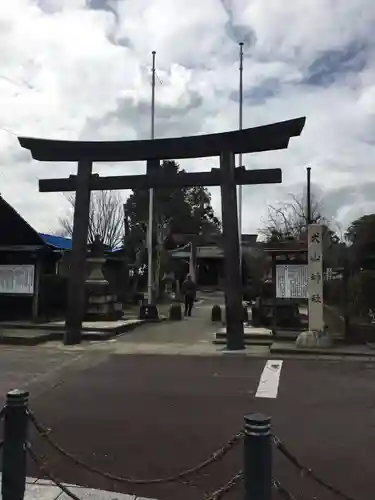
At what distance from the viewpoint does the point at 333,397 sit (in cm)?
835

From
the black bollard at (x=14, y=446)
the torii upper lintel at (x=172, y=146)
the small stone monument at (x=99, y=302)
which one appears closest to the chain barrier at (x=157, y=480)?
the black bollard at (x=14, y=446)

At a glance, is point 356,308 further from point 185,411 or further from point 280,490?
point 280,490

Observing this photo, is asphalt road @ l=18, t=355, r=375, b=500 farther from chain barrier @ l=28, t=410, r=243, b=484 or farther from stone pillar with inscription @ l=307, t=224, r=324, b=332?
stone pillar with inscription @ l=307, t=224, r=324, b=332

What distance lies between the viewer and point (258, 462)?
11.1ft

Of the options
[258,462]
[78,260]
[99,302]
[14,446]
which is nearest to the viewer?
[258,462]

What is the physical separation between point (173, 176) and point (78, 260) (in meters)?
3.44

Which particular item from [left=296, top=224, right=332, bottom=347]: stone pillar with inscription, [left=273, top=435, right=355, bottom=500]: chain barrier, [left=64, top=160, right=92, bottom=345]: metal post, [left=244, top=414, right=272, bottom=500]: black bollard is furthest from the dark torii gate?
[left=244, top=414, right=272, bottom=500]: black bollard

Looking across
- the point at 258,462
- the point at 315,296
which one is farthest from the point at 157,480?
the point at 315,296

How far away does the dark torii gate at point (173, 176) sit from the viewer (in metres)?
13.3

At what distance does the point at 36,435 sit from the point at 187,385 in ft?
11.2

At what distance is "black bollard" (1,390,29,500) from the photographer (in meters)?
4.08

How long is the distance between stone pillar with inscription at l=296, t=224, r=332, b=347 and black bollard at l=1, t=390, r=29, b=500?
9817 millimetres

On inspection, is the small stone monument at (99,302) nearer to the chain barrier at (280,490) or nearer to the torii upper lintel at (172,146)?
the torii upper lintel at (172,146)

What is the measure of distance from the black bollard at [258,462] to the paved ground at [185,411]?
1396 mm
